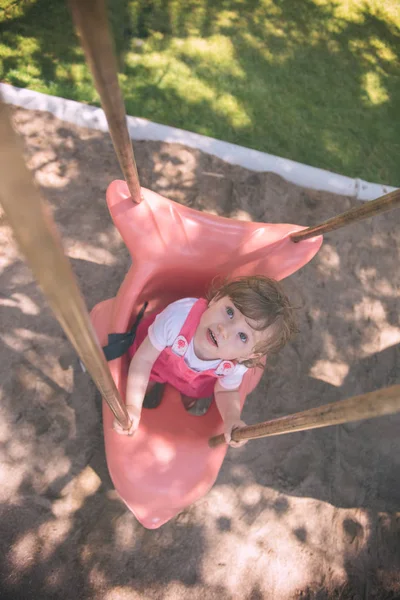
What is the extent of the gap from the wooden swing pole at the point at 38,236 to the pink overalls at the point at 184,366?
0.75 m

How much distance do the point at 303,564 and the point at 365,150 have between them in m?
1.90

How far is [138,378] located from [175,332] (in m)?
0.17

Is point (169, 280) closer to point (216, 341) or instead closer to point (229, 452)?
point (216, 341)

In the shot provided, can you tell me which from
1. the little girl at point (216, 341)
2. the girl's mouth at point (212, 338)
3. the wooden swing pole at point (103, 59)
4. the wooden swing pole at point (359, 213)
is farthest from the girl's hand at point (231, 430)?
the wooden swing pole at point (103, 59)

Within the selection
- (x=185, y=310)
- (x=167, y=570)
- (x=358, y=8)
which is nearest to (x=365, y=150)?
(x=358, y=8)

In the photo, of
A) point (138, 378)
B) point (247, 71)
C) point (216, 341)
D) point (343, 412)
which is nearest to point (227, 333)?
point (216, 341)

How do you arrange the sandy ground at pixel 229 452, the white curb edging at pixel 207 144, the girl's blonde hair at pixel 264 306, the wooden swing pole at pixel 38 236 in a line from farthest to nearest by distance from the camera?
1. the white curb edging at pixel 207 144
2. the sandy ground at pixel 229 452
3. the girl's blonde hair at pixel 264 306
4. the wooden swing pole at pixel 38 236

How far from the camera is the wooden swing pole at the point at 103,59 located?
1.72 feet

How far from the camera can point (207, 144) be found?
2.17 m

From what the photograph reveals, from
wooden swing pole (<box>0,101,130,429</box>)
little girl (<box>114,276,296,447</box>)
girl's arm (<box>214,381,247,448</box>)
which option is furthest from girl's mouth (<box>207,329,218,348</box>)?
wooden swing pole (<box>0,101,130,429</box>)

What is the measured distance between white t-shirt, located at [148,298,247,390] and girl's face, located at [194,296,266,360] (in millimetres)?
71

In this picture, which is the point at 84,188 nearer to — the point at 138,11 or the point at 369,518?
the point at 138,11

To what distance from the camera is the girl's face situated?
1.22 m

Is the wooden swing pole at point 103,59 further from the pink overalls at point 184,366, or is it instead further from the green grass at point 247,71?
the green grass at point 247,71
